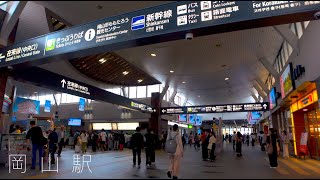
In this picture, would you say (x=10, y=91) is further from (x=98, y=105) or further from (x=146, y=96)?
(x=146, y=96)

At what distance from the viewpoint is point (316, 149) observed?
1184 centimetres

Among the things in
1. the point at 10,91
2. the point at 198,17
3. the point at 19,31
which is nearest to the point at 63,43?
the point at 198,17

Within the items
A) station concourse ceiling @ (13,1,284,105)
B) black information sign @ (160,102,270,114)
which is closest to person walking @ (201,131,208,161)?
station concourse ceiling @ (13,1,284,105)

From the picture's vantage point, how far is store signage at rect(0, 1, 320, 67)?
16.2 feet

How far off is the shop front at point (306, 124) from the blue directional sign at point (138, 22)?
7598mm

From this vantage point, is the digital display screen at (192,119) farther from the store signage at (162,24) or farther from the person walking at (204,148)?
the store signage at (162,24)

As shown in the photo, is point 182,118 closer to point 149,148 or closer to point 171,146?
point 149,148

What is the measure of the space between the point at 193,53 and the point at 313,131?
6957mm

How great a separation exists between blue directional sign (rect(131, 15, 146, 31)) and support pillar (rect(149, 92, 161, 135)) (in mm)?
17874

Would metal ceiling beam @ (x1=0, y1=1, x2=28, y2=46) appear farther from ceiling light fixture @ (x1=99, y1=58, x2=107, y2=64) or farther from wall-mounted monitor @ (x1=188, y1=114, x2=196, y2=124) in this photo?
wall-mounted monitor @ (x1=188, y1=114, x2=196, y2=124)

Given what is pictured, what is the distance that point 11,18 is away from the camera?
8.18 m

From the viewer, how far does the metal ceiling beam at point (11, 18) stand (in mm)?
7787

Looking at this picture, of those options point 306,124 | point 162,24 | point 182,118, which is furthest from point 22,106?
point 182,118

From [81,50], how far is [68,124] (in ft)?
79.5
